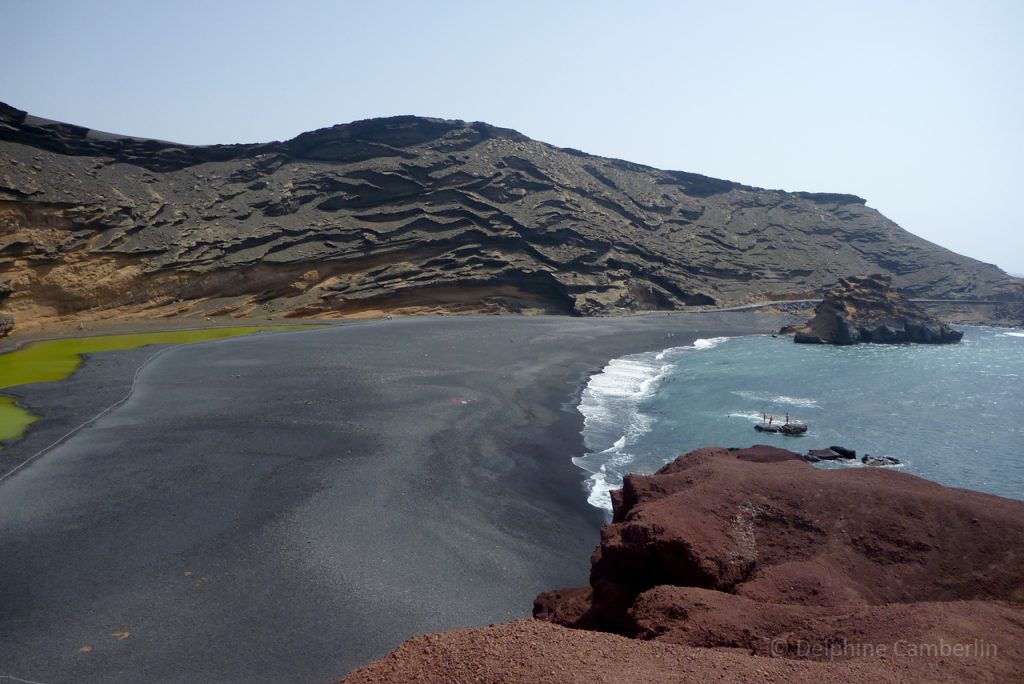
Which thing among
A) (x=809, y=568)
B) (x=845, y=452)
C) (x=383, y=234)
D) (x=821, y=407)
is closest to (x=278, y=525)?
(x=809, y=568)

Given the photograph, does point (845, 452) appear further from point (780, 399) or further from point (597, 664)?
point (597, 664)

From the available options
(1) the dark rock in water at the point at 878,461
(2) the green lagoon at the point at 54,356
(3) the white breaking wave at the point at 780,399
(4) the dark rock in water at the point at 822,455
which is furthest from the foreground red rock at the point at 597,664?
(3) the white breaking wave at the point at 780,399

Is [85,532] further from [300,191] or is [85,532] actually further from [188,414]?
[300,191]

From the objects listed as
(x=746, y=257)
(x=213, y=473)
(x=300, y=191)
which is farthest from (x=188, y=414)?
(x=746, y=257)

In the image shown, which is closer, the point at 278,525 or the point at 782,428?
the point at 278,525

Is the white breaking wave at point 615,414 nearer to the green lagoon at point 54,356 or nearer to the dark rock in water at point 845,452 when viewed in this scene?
the dark rock in water at point 845,452

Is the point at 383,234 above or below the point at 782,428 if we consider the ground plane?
above
